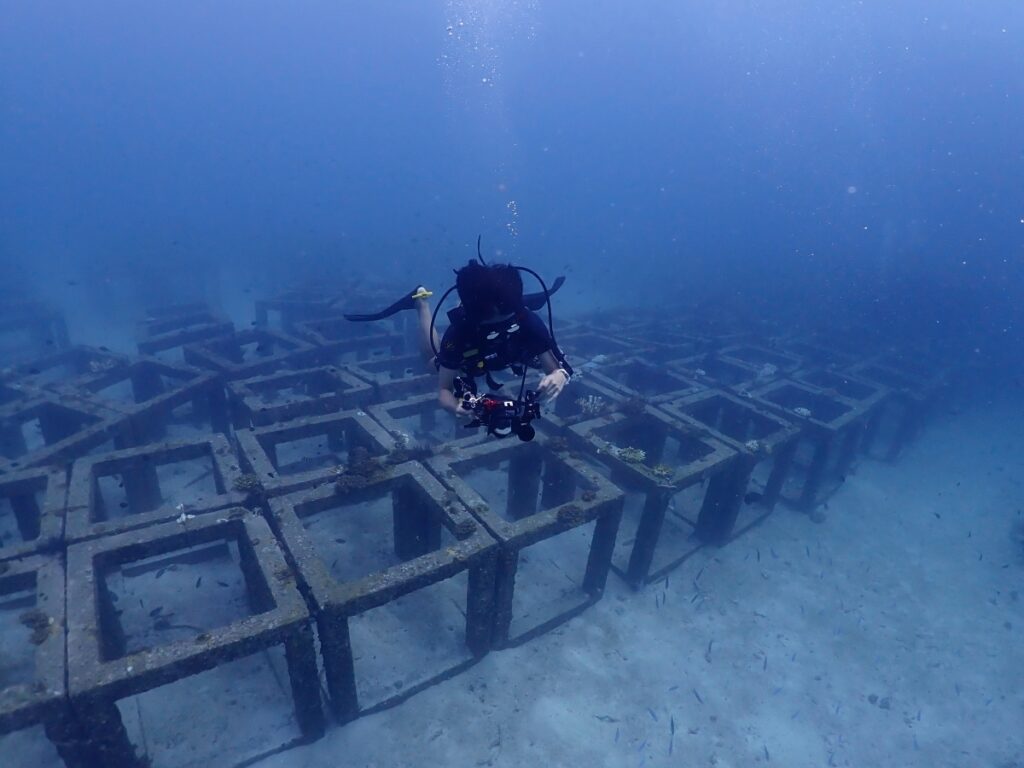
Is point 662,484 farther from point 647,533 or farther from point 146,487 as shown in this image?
point 146,487

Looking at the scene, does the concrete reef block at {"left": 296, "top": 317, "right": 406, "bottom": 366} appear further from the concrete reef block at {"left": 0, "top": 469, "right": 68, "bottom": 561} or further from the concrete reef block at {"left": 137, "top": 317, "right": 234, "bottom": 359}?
the concrete reef block at {"left": 0, "top": 469, "right": 68, "bottom": 561}

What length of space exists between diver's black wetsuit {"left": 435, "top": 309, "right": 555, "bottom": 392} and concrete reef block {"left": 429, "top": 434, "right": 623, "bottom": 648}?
104 inches

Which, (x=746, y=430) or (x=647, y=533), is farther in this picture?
(x=746, y=430)

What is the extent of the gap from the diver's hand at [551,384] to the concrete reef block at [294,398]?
6349mm

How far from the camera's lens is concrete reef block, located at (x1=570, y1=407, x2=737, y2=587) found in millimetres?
8742

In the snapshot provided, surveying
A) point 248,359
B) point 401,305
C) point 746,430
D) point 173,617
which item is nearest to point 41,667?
point 173,617

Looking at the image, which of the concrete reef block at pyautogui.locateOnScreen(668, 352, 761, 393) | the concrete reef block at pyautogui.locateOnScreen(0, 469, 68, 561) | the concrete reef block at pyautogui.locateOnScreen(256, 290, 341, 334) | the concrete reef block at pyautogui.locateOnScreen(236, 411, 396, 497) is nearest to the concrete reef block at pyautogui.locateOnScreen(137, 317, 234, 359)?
the concrete reef block at pyautogui.locateOnScreen(256, 290, 341, 334)

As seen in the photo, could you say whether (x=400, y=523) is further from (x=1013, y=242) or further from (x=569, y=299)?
(x=1013, y=242)

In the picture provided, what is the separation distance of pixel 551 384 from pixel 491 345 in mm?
801

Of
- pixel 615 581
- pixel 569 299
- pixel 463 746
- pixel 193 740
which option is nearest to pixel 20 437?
pixel 193 740

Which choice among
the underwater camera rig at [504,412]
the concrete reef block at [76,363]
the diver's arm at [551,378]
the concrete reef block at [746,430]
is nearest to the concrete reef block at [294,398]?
the concrete reef block at [76,363]

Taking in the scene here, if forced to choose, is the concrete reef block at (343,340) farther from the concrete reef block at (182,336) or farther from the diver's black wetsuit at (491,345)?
the diver's black wetsuit at (491,345)

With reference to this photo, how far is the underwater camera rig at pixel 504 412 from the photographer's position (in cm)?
486

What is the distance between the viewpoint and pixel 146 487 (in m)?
8.78
